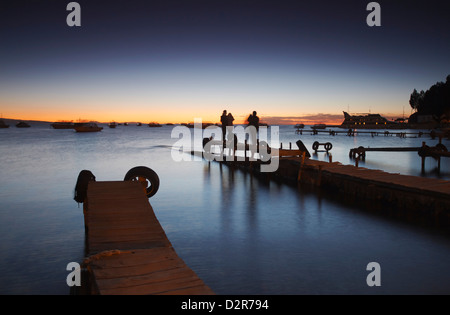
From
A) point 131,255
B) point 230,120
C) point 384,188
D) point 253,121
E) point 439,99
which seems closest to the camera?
point 131,255

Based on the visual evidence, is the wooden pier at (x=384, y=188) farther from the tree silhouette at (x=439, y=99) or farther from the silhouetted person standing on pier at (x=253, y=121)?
the tree silhouette at (x=439, y=99)

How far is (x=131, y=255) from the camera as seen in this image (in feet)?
17.0

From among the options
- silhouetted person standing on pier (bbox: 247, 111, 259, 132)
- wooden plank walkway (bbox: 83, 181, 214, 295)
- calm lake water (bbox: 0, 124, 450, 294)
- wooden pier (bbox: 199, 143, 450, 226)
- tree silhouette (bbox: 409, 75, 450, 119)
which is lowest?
calm lake water (bbox: 0, 124, 450, 294)

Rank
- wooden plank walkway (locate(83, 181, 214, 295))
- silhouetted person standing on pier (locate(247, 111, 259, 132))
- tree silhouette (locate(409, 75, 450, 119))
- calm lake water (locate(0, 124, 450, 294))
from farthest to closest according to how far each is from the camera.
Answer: tree silhouette (locate(409, 75, 450, 119)) → silhouetted person standing on pier (locate(247, 111, 259, 132)) → calm lake water (locate(0, 124, 450, 294)) → wooden plank walkway (locate(83, 181, 214, 295))

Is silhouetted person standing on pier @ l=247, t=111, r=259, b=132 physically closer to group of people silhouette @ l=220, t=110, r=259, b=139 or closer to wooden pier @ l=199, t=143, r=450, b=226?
group of people silhouette @ l=220, t=110, r=259, b=139

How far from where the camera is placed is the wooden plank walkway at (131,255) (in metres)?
4.13

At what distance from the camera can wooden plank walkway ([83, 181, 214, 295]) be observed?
4.13 metres

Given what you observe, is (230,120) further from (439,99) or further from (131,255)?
(439,99)

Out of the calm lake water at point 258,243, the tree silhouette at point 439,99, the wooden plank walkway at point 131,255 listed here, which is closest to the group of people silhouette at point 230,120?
the calm lake water at point 258,243

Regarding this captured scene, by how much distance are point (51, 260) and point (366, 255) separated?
7.90 metres

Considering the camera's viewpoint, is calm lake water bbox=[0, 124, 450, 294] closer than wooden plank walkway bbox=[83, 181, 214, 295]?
No

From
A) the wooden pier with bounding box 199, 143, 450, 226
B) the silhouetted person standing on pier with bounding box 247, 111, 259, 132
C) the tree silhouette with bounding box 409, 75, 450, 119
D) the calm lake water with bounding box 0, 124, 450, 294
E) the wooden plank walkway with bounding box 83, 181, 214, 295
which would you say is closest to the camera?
the wooden plank walkway with bounding box 83, 181, 214, 295

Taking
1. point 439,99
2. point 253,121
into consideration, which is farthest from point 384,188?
point 439,99

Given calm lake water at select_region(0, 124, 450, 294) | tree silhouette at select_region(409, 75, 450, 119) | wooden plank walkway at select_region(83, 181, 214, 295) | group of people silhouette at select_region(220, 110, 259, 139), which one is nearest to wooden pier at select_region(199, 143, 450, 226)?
calm lake water at select_region(0, 124, 450, 294)
